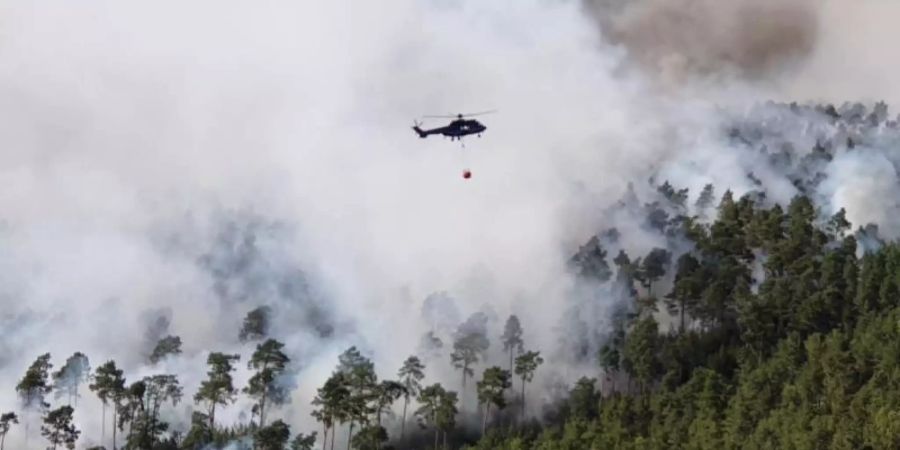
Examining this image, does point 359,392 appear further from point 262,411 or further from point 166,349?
point 166,349

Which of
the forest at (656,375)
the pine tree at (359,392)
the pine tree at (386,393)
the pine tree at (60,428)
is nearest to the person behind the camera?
the forest at (656,375)

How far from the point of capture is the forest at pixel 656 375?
98750 mm

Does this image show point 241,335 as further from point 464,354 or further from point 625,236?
point 625,236

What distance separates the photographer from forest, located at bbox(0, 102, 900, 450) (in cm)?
9875

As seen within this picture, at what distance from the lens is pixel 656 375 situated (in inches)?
4626

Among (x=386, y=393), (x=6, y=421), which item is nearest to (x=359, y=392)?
(x=386, y=393)

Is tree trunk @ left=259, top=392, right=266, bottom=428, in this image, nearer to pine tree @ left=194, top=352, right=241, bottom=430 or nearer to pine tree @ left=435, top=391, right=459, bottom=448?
pine tree @ left=194, top=352, right=241, bottom=430

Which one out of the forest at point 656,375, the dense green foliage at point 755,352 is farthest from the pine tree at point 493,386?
the dense green foliage at point 755,352

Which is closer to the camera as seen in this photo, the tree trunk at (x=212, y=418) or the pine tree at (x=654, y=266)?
the tree trunk at (x=212, y=418)

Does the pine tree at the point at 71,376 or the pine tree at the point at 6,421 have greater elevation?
the pine tree at the point at 71,376

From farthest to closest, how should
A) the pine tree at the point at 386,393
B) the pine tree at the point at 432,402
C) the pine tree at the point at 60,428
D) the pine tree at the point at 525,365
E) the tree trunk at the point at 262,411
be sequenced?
the pine tree at the point at 60,428, the tree trunk at the point at 262,411, the pine tree at the point at 525,365, the pine tree at the point at 386,393, the pine tree at the point at 432,402

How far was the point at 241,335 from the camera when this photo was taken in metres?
151

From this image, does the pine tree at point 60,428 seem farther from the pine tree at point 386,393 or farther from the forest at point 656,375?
the pine tree at point 386,393

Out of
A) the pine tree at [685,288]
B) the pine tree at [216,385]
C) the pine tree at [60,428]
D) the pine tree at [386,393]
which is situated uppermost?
the pine tree at [685,288]
